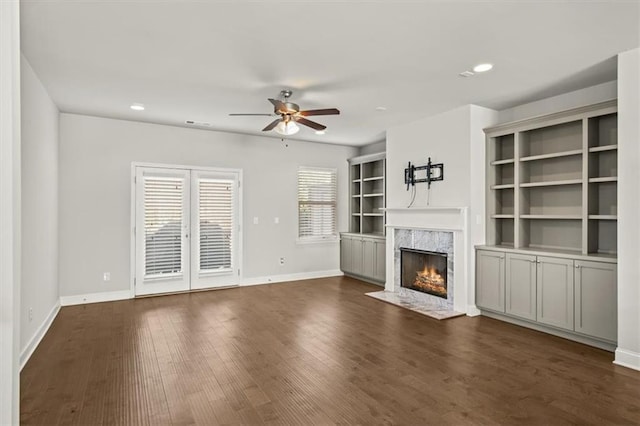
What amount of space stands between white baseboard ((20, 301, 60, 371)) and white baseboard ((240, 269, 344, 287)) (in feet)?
9.63

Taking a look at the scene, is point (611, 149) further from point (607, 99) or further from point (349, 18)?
point (349, 18)

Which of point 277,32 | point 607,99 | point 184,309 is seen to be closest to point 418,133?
point 607,99

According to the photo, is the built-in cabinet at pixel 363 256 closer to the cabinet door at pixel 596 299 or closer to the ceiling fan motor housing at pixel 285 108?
the cabinet door at pixel 596 299

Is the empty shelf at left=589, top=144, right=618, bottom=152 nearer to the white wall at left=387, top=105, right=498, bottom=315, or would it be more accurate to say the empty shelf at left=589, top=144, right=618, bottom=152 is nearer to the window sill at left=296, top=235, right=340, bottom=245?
the white wall at left=387, top=105, right=498, bottom=315

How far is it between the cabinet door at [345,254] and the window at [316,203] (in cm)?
26

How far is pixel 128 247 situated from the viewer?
5.90 metres

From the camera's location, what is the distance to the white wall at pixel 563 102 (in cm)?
414

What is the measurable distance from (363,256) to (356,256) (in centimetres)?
24

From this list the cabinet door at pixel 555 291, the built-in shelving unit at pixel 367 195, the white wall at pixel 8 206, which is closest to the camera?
the white wall at pixel 8 206

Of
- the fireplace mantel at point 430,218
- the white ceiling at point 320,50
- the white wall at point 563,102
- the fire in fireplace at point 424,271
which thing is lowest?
the fire in fireplace at point 424,271

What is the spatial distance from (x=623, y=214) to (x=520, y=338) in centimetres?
169

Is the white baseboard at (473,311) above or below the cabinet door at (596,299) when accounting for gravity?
below

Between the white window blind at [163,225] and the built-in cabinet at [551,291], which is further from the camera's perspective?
the white window blind at [163,225]

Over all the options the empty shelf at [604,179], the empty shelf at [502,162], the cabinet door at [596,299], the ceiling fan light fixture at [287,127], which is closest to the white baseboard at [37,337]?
the ceiling fan light fixture at [287,127]
